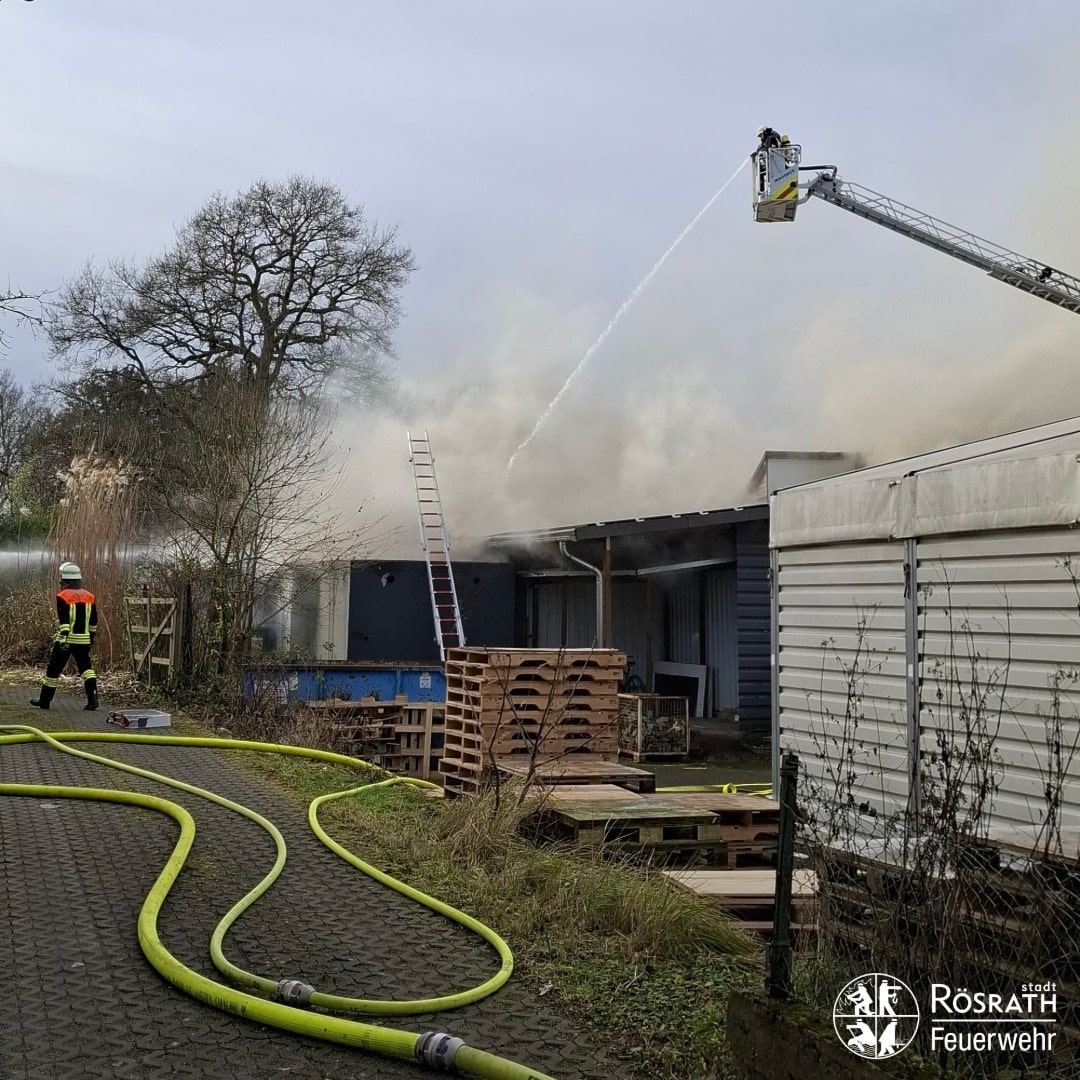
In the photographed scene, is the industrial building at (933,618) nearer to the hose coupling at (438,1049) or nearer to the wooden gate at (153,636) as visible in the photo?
the hose coupling at (438,1049)

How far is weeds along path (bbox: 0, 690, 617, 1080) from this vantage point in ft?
14.3

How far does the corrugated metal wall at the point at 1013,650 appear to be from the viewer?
6.09 m

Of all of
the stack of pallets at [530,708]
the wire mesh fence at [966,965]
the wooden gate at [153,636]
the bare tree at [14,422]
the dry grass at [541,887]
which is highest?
the bare tree at [14,422]

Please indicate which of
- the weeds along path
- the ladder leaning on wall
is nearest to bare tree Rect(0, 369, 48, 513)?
the ladder leaning on wall

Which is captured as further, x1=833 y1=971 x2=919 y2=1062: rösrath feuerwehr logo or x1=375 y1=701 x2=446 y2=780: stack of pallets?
x1=375 y1=701 x2=446 y2=780: stack of pallets

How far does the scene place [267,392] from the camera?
16969 millimetres

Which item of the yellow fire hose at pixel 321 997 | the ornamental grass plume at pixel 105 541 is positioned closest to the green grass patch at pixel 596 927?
the yellow fire hose at pixel 321 997

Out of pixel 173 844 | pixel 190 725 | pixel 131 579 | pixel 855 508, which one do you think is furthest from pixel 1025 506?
pixel 131 579

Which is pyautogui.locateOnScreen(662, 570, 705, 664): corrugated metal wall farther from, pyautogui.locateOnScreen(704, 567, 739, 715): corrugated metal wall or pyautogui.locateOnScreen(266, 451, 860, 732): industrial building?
pyautogui.locateOnScreen(704, 567, 739, 715): corrugated metal wall

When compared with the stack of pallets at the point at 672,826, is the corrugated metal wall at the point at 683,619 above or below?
above

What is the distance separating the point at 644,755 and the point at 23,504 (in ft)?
48.9

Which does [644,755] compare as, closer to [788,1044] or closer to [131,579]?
[131,579]

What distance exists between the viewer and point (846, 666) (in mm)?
8016

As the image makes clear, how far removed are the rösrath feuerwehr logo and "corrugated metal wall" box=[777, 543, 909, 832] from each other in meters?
2.76
